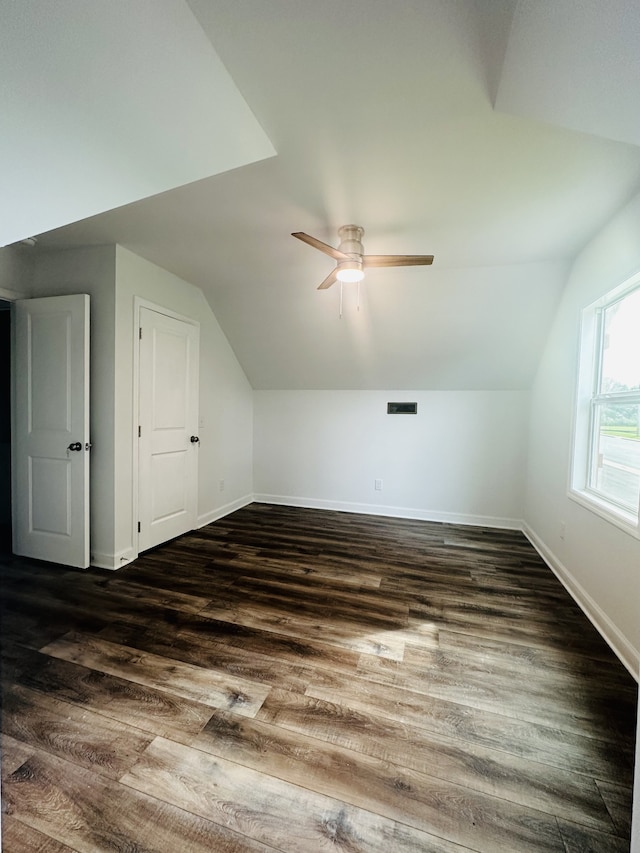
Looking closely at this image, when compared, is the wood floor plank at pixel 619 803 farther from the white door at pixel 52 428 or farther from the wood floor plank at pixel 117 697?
the white door at pixel 52 428

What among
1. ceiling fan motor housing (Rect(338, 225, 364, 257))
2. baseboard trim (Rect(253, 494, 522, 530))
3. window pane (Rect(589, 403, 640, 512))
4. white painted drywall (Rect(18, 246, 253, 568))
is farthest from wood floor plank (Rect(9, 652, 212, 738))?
baseboard trim (Rect(253, 494, 522, 530))

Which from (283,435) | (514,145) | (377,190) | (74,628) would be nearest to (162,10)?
(377,190)

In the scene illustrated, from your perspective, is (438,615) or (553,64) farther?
(438,615)

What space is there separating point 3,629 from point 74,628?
16.0 inches

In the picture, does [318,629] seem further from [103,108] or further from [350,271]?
[103,108]

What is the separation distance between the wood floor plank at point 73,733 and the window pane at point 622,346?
316 cm

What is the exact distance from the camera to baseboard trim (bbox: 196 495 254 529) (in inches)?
151

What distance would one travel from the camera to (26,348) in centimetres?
276

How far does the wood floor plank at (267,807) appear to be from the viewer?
A: 1.01 metres

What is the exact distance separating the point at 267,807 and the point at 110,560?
2.28 meters

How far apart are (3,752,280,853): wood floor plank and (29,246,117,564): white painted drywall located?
1.79 meters

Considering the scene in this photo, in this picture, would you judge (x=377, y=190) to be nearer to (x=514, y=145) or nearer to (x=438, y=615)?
(x=514, y=145)

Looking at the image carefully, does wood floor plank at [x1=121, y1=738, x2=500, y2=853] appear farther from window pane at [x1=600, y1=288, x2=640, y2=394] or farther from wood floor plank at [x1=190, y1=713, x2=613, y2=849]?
window pane at [x1=600, y1=288, x2=640, y2=394]

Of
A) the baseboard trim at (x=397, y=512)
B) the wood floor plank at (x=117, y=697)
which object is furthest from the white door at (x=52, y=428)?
the baseboard trim at (x=397, y=512)
